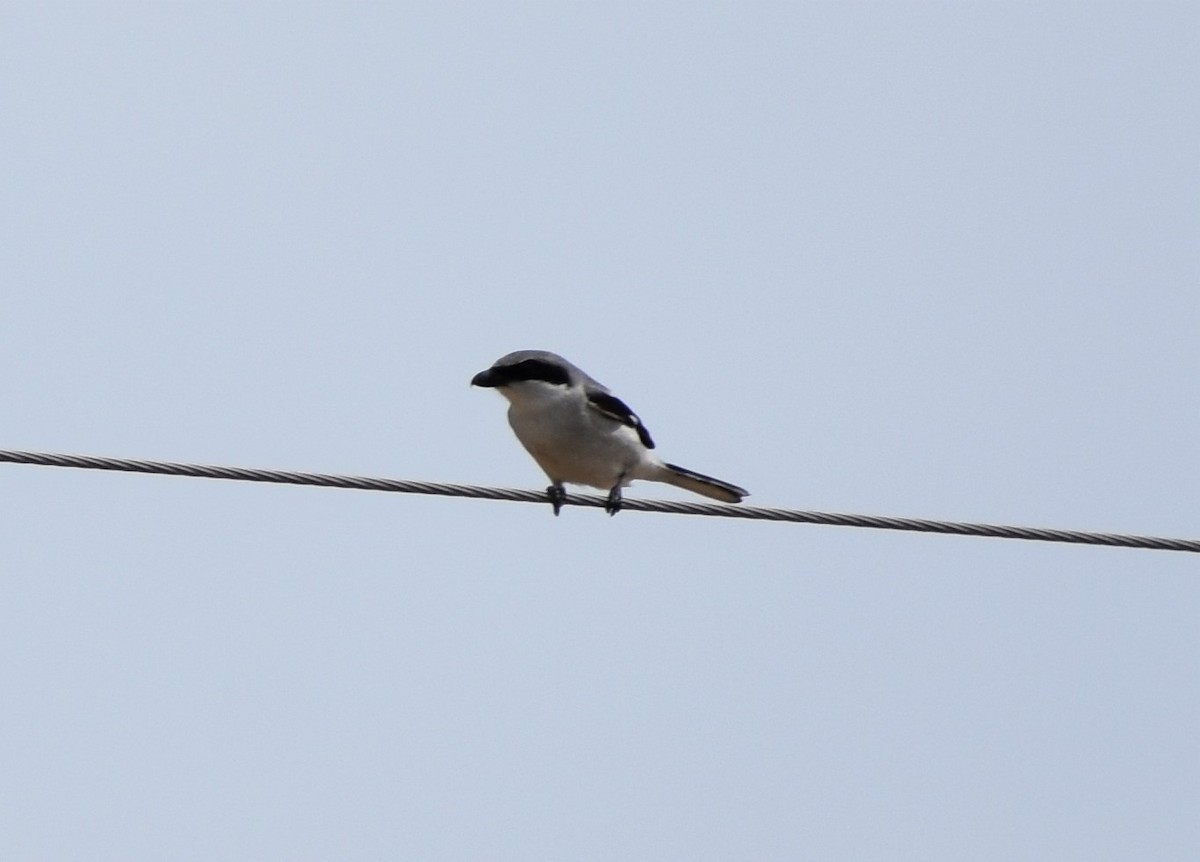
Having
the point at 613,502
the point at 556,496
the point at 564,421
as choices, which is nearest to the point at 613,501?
the point at 613,502

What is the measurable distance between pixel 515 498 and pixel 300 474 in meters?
0.98

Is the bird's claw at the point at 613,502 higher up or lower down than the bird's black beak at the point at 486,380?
lower down

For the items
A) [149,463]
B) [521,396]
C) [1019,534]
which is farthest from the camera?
A: [521,396]

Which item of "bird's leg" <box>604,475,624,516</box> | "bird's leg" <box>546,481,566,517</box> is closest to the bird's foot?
"bird's leg" <box>604,475,624,516</box>

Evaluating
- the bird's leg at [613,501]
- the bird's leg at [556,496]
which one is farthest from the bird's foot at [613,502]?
the bird's leg at [556,496]

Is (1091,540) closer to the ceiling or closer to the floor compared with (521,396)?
closer to the floor

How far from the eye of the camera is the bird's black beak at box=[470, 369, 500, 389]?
1008 centimetres

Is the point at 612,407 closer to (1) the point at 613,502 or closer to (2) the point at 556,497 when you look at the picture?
(1) the point at 613,502

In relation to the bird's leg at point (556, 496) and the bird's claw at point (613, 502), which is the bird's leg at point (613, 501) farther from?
the bird's leg at point (556, 496)

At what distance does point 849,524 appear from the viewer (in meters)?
7.63

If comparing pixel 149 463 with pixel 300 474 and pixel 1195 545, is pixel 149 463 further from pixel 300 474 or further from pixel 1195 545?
pixel 1195 545

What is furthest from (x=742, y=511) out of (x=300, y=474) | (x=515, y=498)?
(x=300, y=474)

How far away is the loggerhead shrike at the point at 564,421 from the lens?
10008 mm

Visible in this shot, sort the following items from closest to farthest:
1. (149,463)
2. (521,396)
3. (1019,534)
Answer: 1. (149,463)
2. (1019,534)
3. (521,396)
